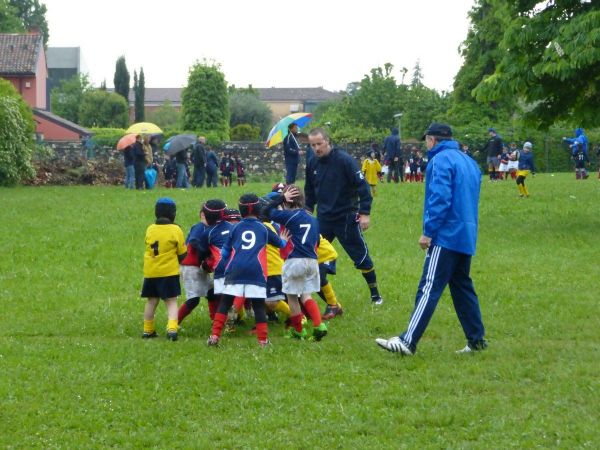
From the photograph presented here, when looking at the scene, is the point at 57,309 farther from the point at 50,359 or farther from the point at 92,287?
the point at 50,359

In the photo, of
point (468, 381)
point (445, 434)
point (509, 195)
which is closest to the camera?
point (445, 434)

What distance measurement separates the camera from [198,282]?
11.2m

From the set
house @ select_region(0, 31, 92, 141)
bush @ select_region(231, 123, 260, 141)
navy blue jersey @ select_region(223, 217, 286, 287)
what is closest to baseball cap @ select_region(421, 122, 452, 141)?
navy blue jersey @ select_region(223, 217, 286, 287)

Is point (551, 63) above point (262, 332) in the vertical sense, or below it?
above

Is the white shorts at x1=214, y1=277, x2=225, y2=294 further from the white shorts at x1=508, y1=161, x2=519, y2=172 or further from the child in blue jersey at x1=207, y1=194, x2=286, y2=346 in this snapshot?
the white shorts at x1=508, y1=161, x2=519, y2=172

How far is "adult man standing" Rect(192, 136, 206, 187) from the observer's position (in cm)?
3582

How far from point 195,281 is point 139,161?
2371cm

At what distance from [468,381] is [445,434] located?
4.74 feet

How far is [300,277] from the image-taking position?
35.1 ft

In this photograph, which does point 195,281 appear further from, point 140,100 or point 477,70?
point 140,100

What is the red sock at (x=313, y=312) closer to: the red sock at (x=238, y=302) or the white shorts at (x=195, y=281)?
the red sock at (x=238, y=302)

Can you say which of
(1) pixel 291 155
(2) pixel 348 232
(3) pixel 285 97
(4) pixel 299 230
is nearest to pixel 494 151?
(1) pixel 291 155

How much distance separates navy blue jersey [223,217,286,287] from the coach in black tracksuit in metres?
2.02

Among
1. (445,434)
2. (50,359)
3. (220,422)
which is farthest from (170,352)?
(445,434)
